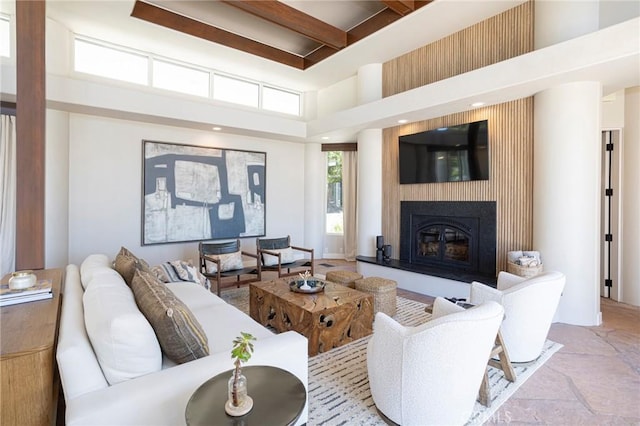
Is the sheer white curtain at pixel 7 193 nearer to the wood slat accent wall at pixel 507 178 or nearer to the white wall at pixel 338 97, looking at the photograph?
the white wall at pixel 338 97

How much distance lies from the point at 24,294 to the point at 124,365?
995 millimetres

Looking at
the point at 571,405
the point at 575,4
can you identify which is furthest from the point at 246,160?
the point at 571,405

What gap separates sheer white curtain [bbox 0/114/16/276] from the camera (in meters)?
3.91

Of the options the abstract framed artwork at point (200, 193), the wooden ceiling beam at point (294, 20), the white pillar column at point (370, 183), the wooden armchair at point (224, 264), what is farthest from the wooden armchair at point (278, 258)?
the wooden ceiling beam at point (294, 20)

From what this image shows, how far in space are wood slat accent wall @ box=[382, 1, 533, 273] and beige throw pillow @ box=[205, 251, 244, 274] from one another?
2.91 m

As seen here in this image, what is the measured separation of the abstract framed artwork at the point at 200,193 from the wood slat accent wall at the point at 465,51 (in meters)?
2.89

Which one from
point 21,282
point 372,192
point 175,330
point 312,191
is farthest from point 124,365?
point 312,191

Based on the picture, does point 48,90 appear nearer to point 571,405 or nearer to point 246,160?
point 246,160

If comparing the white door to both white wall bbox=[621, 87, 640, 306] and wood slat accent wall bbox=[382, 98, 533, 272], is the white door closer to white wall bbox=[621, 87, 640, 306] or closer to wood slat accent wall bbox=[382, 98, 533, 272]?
white wall bbox=[621, 87, 640, 306]

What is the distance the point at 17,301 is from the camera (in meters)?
1.82

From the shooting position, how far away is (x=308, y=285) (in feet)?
10.7

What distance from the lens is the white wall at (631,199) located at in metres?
4.01

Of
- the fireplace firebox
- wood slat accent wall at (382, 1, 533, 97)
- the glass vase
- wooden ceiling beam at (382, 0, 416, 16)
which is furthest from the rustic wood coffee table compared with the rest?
wood slat accent wall at (382, 1, 533, 97)

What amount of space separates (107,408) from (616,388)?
3144 mm
